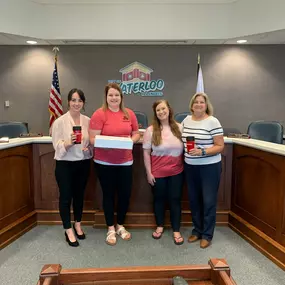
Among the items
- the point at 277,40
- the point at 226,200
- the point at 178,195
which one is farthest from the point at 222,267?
the point at 277,40

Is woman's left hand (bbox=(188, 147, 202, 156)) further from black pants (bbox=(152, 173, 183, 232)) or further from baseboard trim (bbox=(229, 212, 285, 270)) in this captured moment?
baseboard trim (bbox=(229, 212, 285, 270))

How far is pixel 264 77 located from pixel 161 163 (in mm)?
3889

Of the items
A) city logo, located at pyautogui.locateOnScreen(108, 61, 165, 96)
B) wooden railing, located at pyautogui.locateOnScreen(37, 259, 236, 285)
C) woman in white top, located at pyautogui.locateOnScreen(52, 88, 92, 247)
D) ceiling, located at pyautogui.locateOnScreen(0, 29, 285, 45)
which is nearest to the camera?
wooden railing, located at pyautogui.locateOnScreen(37, 259, 236, 285)

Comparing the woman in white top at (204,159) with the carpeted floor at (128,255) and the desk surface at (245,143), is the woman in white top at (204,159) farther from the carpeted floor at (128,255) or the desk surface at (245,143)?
the desk surface at (245,143)

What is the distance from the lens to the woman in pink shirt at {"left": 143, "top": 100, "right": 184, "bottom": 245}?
7.80 feet

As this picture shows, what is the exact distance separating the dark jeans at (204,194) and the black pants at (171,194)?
0.34 ft

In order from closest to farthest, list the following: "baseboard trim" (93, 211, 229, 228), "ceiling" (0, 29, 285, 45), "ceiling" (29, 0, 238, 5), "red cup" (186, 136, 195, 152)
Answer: "red cup" (186, 136, 195, 152) < "baseboard trim" (93, 211, 229, 228) < "ceiling" (29, 0, 238, 5) < "ceiling" (0, 29, 285, 45)

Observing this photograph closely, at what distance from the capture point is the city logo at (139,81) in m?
5.32

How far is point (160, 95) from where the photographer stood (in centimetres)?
541

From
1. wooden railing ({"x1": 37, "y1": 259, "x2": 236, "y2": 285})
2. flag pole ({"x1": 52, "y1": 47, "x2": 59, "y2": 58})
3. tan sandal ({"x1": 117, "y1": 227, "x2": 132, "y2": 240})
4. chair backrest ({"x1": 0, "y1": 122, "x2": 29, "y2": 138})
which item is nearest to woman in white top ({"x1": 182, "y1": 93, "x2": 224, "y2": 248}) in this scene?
tan sandal ({"x1": 117, "y1": 227, "x2": 132, "y2": 240})

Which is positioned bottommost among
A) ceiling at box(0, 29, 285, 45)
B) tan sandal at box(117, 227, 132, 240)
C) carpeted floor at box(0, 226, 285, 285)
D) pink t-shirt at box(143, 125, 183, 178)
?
carpeted floor at box(0, 226, 285, 285)

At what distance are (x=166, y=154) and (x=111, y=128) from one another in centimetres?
52

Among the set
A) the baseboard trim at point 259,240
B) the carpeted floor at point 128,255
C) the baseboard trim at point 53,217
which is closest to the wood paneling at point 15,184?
the baseboard trim at point 53,217

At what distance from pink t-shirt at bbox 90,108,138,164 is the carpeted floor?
2.54ft
